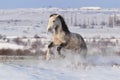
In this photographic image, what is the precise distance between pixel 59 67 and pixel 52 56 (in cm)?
168

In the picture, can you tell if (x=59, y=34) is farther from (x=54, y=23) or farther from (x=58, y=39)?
(x=54, y=23)

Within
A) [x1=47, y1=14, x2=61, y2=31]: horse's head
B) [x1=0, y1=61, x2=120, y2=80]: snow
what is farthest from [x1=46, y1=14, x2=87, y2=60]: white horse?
[x1=0, y1=61, x2=120, y2=80]: snow

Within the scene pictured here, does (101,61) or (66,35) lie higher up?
(66,35)

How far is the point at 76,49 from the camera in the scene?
50.0ft

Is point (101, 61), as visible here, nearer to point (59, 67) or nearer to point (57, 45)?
point (57, 45)

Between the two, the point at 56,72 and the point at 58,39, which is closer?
the point at 56,72

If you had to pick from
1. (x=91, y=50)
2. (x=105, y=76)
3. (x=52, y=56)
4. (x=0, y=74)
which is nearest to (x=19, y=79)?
(x=0, y=74)

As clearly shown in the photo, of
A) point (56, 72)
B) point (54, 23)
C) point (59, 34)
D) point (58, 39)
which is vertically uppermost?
point (54, 23)

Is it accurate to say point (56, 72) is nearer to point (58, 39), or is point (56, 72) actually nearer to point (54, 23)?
point (58, 39)

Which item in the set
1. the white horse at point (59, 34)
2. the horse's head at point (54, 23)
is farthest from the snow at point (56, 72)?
the horse's head at point (54, 23)

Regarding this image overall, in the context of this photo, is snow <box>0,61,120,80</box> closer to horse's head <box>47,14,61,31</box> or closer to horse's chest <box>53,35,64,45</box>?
horse's chest <box>53,35,64,45</box>

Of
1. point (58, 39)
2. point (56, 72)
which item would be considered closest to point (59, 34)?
point (58, 39)

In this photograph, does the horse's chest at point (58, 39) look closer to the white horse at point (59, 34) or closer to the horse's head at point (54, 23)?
the white horse at point (59, 34)

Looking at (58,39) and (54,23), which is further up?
(54,23)
